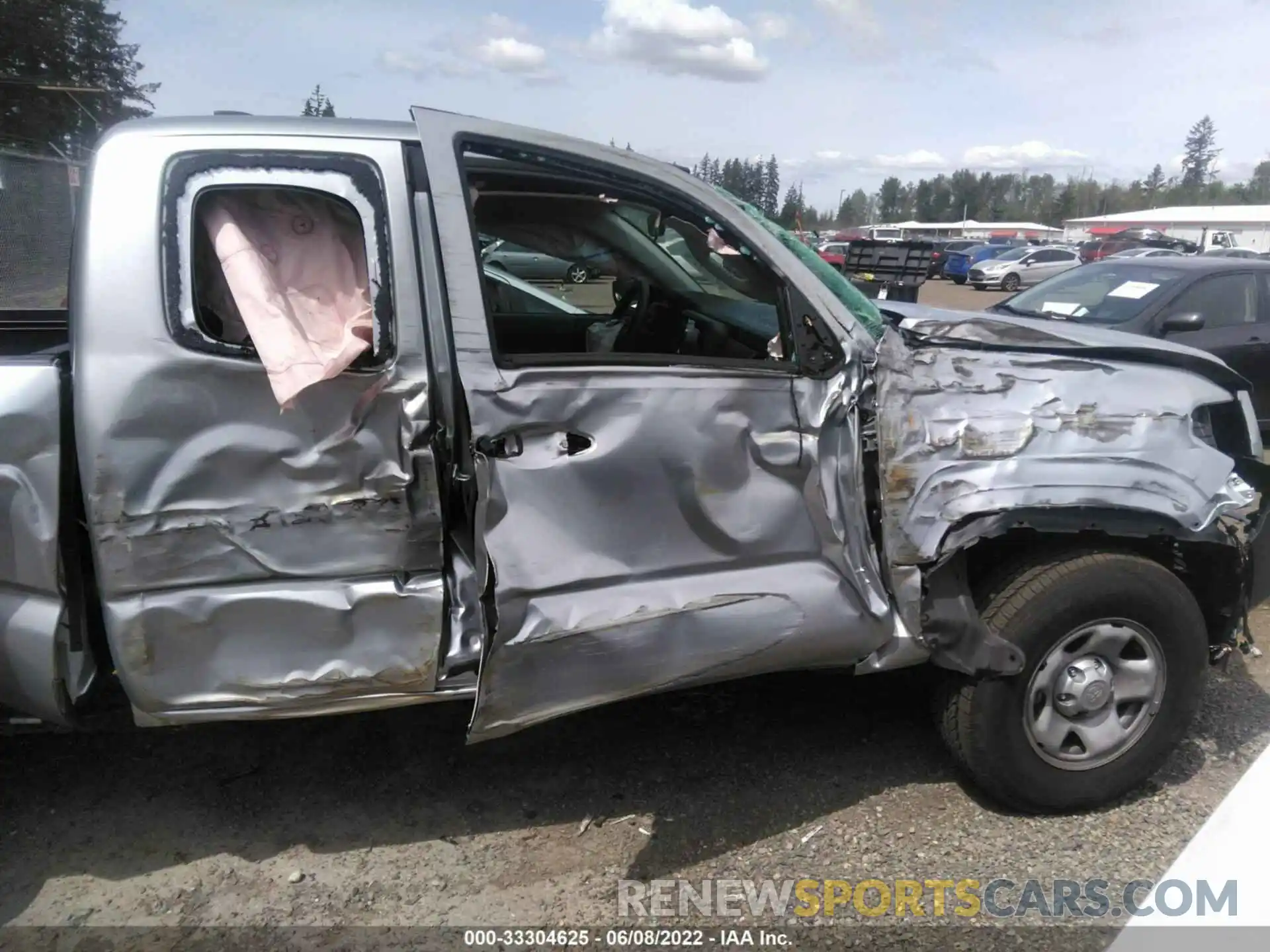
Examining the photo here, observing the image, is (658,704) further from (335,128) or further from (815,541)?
(335,128)

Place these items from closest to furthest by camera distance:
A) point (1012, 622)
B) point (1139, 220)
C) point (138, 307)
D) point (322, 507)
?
1. point (138, 307)
2. point (322, 507)
3. point (1012, 622)
4. point (1139, 220)

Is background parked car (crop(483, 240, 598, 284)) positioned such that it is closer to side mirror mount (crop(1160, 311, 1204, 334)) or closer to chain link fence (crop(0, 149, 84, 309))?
chain link fence (crop(0, 149, 84, 309))

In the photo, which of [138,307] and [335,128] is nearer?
[138,307]

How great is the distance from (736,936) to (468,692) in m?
0.96

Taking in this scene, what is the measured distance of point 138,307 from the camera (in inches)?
89.3

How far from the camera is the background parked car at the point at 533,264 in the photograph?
3.70 metres

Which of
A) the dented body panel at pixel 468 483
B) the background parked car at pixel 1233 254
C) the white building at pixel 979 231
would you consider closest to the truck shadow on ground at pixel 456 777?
the dented body panel at pixel 468 483

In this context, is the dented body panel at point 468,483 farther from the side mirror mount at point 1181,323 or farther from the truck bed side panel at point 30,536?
the side mirror mount at point 1181,323

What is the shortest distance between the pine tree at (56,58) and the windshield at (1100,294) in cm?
1706

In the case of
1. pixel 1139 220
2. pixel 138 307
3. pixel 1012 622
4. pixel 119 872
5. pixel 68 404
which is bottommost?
pixel 119 872

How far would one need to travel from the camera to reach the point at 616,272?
367 centimetres

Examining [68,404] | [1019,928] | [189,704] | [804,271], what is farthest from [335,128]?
[1019,928]

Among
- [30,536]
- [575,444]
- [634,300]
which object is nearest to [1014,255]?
[634,300]

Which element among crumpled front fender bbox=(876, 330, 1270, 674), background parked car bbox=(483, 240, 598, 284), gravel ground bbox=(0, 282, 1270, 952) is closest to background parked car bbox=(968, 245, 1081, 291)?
background parked car bbox=(483, 240, 598, 284)
